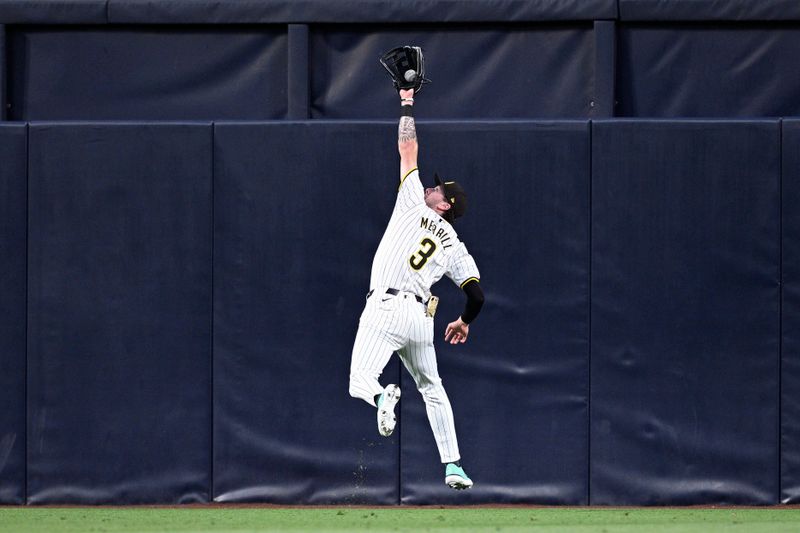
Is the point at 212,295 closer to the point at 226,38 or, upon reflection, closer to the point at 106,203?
the point at 106,203

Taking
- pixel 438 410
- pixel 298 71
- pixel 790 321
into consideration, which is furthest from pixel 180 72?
pixel 790 321

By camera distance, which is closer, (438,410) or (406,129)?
(406,129)

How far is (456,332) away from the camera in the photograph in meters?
8.99

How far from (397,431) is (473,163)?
195 centimetres

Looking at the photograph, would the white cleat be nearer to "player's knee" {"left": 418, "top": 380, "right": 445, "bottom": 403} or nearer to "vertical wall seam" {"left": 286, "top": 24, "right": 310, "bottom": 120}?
"player's knee" {"left": 418, "top": 380, "right": 445, "bottom": 403}

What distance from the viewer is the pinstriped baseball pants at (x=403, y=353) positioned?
27.9 feet

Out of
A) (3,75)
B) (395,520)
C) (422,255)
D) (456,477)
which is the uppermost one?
(3,75)

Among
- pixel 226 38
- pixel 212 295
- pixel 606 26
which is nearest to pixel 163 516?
pixel 212 295

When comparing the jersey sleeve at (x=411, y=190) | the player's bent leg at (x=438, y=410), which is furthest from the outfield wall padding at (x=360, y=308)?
the jersey sleeve at (x=411, y=190)

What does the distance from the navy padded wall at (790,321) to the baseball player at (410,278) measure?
2156 millimetres

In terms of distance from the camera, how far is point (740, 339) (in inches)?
356

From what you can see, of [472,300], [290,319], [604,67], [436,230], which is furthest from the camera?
[604,67]

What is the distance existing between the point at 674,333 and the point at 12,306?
470 centimetres

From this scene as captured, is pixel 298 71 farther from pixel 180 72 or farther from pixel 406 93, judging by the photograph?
pixel 406 93
